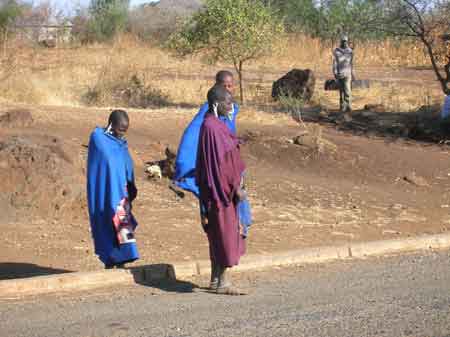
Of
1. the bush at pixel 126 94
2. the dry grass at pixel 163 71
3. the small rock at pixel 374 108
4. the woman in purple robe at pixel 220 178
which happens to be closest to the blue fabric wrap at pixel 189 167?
the woman in purple robe at pixel 220 178

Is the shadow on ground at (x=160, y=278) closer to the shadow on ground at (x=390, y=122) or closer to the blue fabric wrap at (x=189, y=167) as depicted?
the blue fabric wrap at (x=189, y=167)

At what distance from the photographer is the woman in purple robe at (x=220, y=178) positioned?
679 centimetres

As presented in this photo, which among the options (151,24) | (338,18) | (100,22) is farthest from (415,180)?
(151,24)

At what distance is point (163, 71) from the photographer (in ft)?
96.4

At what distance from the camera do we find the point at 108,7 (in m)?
44.6

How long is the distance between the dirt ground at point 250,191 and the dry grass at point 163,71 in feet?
11.3

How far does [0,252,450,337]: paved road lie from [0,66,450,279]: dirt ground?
1.54 m

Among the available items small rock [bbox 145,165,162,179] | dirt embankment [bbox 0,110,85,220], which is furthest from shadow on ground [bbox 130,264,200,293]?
small rock [bbox 145,165,162,179]

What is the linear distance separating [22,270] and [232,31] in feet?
43.3

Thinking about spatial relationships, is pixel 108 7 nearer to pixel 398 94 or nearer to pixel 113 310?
pixel 398 94

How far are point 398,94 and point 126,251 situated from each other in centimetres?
1661

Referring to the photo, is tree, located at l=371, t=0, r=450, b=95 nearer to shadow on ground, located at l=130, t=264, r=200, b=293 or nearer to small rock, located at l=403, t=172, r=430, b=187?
small rock, located at l=403, t=172, r=430, b=187

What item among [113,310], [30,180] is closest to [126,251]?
[113,310]

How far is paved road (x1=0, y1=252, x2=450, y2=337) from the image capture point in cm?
597
